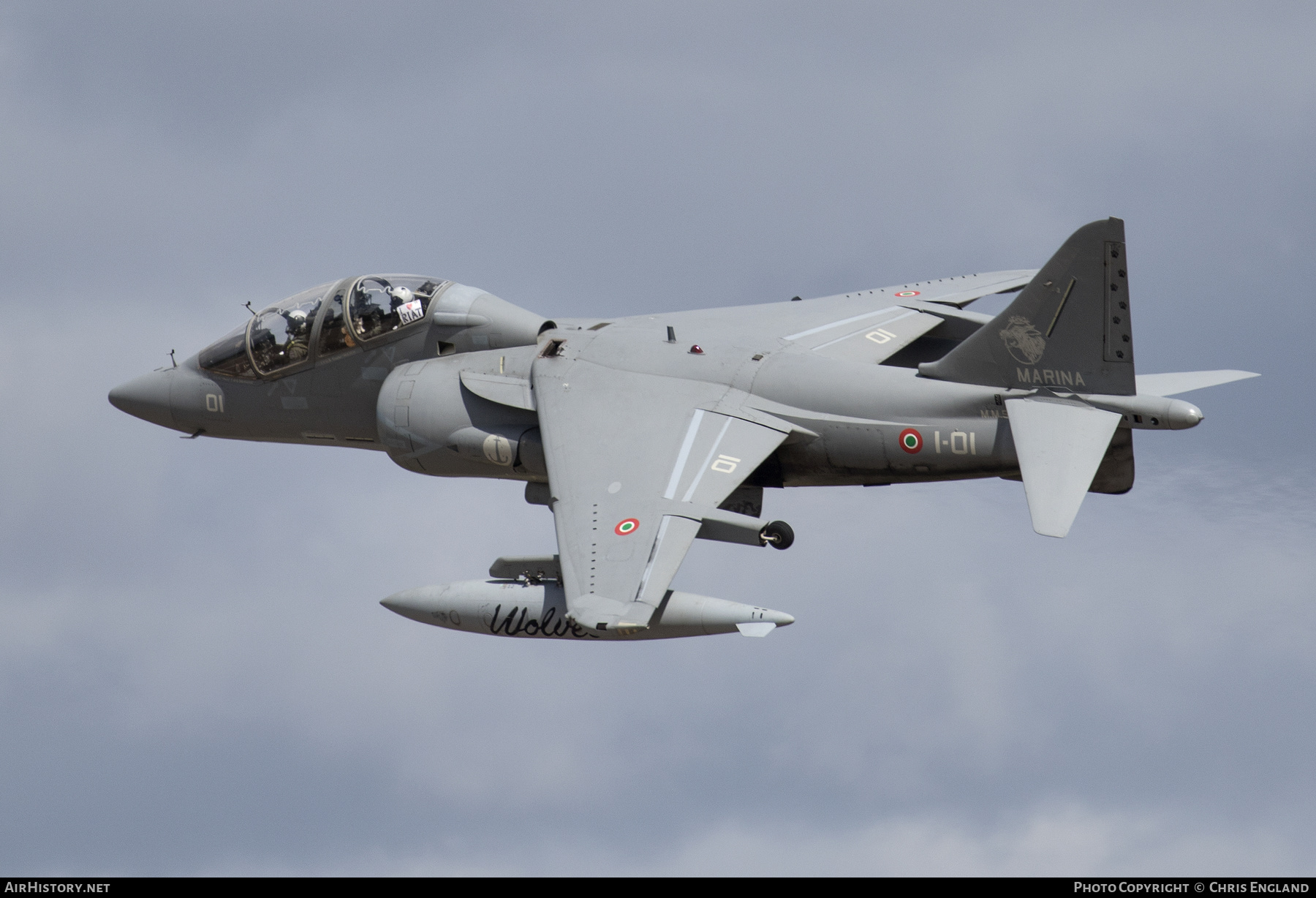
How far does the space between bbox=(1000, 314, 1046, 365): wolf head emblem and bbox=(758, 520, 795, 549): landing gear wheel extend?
3.59 m

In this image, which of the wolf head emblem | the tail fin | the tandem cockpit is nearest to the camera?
the tail fin

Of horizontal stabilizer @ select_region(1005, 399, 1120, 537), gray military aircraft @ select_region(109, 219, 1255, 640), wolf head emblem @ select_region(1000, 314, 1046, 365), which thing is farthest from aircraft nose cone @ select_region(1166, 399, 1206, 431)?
wolf head emblem @ select_region(1000, 314, 1046, 365)

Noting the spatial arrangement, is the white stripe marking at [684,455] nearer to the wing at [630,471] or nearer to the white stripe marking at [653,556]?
the wing at [630,471]

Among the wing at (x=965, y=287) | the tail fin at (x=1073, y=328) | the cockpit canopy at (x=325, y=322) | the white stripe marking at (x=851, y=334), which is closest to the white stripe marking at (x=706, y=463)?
the white stripe marking at (x=851, y=334)

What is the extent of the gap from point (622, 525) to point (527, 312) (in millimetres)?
5321

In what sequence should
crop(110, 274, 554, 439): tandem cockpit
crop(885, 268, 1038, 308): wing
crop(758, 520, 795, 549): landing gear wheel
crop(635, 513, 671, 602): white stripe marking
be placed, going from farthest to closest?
crop(885, 268, 1038, 308): wing < crop(110, 274, 554, 439): tandem cockpit < crop(758, 520, 795, 549): landing gear wheel < crop(635, 513, 671, 602): white stripe marking

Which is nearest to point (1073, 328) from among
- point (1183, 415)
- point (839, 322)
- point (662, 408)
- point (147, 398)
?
point (1183, 415)

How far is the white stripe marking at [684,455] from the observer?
77.8 feet

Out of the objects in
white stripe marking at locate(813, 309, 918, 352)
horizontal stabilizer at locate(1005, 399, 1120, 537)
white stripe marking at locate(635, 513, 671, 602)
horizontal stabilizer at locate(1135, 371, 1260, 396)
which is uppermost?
white stripe marking at locate(813, 309, 918, 352)

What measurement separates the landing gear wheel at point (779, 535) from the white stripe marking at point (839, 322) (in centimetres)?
354

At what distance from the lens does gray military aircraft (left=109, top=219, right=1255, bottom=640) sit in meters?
23.1

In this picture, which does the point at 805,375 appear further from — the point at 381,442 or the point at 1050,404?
the point at 381,442

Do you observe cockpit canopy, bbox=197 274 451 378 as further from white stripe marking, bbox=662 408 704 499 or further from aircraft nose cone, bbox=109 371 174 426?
white stripe marking, bbox=662 408 704 499

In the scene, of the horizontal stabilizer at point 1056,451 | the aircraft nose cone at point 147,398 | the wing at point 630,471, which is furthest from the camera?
the aircraft nose cone at point 147,398
